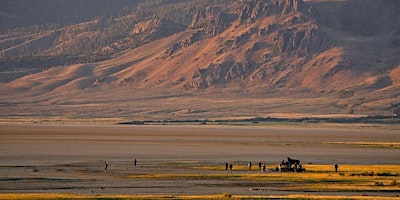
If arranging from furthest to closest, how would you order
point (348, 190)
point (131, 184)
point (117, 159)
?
point (117, 159), point (131, 184), point (348, 190)

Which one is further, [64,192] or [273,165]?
[273,165]

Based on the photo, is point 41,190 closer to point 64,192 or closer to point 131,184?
point 64,192

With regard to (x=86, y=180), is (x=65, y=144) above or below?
above

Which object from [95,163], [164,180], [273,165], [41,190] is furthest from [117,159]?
[41,190]

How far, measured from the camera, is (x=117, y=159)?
126188mm

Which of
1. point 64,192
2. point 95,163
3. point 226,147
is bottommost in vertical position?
point 64,192

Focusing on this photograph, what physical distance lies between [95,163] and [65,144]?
49334 millimetres

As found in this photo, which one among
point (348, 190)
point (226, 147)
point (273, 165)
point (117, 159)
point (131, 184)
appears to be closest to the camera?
point (348, 190)

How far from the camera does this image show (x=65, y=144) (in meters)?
166

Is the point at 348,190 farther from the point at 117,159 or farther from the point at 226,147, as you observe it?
the point at 226,147

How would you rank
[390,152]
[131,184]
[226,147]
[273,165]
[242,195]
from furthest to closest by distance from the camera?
[226,147] < [390,152] < [273,165] < [131,184] < [242,195]

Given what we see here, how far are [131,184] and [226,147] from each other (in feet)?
242

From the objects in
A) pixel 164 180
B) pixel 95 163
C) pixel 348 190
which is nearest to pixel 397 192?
pixel 348 190

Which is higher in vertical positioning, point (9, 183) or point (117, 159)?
point (117, 159)
